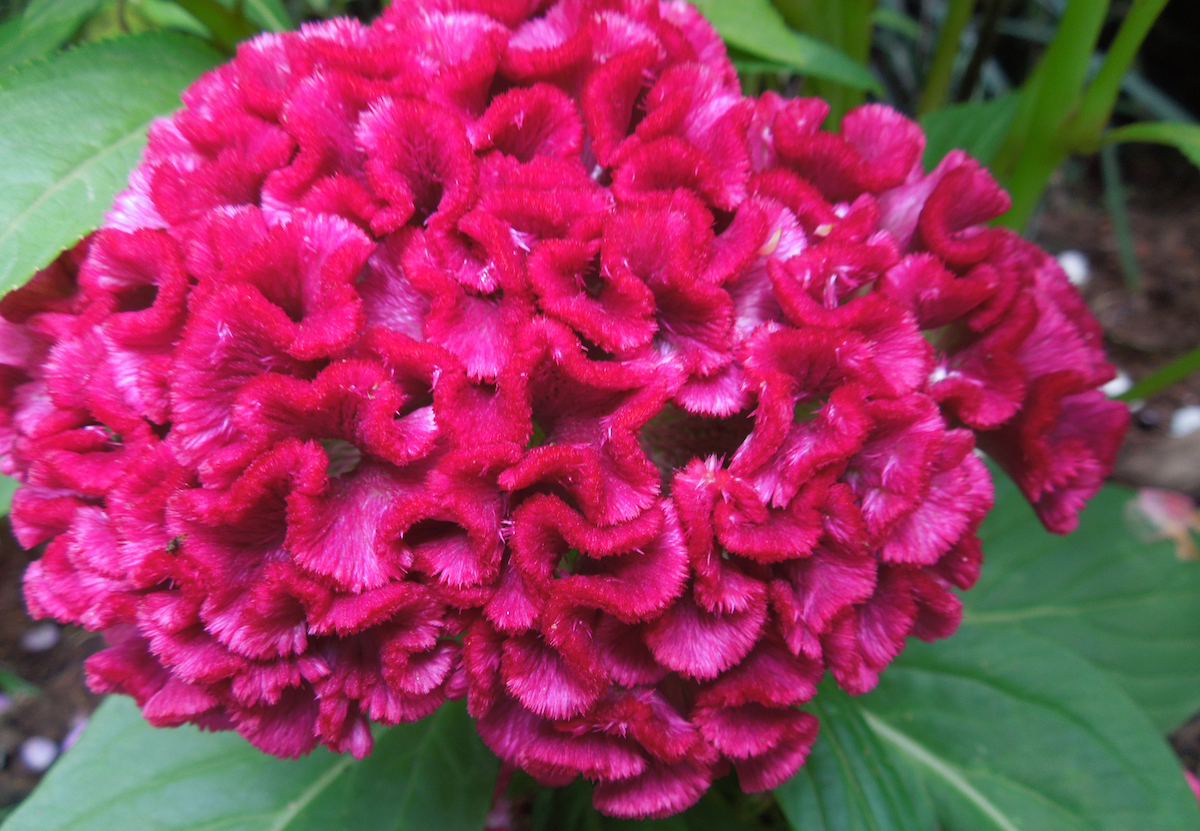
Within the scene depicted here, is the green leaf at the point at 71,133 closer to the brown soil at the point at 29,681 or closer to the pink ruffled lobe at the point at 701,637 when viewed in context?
the pink ruffled lobe at the point at 701,637

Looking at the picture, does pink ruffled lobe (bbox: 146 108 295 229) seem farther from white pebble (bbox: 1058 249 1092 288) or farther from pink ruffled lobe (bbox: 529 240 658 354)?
white pebble (bbox: 1058 249 1092 288)

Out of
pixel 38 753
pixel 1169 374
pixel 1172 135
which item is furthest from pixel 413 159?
pixel 38 753

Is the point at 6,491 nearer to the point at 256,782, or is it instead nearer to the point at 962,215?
the point at 256,782

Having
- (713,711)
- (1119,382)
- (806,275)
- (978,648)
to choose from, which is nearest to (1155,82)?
(1119,382)

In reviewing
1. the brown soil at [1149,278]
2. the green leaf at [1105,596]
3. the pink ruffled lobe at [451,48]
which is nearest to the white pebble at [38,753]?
the pink ruffled lobe at [451,48]

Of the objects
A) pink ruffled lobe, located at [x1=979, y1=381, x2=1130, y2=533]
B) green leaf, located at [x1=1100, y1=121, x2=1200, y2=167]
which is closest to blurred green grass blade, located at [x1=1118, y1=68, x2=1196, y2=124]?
green leaf, located at [x1=1100, y1=121, x2=1200, y2=167]
